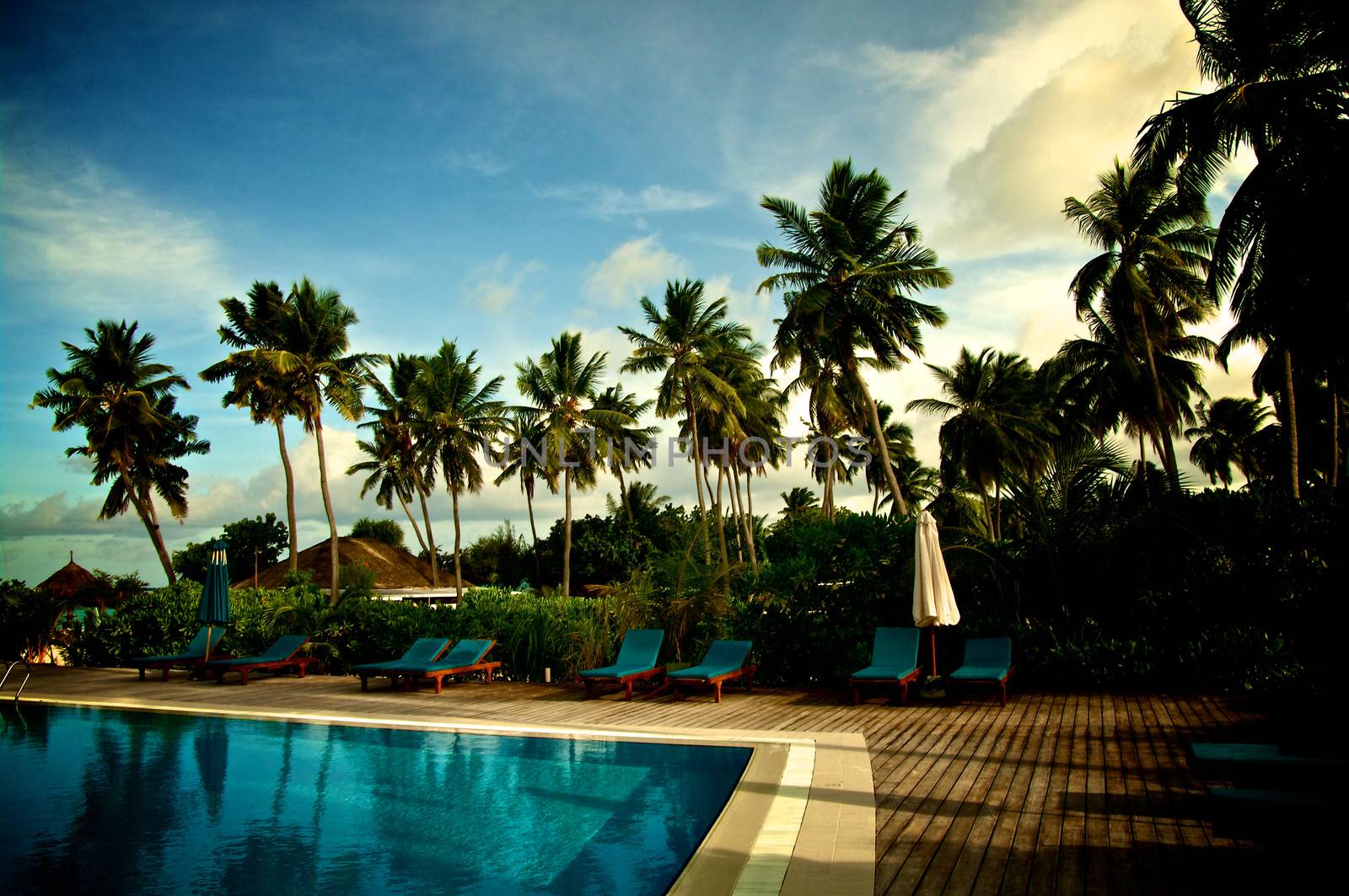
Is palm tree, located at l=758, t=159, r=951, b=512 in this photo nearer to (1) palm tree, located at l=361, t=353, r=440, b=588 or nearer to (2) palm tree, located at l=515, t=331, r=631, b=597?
(2) palm tree, located at l=515, t=331, r=631, b=597

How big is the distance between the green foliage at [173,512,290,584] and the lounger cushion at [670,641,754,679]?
45.4 meters

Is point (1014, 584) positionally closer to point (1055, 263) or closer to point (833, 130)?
point (833, 130)

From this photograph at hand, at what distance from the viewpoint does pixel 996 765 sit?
6.03 m

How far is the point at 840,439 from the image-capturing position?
40062 millimetres

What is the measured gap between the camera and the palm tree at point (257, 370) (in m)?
27.0

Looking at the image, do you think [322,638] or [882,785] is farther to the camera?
[322,638]

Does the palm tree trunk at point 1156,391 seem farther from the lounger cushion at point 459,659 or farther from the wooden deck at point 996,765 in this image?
the lounger cushion at point 459,659

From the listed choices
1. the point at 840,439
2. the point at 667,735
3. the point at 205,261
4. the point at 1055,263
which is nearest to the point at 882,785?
the point at 667,735

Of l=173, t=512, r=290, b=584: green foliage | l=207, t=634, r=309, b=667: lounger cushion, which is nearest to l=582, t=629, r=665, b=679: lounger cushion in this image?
l=207, t=634, r=309, b=667: lounger cushion

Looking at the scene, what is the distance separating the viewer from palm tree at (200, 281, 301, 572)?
27016 millimetres

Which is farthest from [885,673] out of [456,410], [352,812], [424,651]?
[456,410]

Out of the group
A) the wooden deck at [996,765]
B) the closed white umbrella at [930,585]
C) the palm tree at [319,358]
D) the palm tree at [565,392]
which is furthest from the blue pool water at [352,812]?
the palm tree at [565,392]

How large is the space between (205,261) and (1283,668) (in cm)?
1718

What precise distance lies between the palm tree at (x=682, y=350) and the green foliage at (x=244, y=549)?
105 ft
